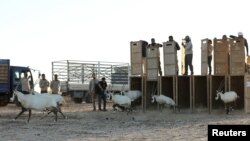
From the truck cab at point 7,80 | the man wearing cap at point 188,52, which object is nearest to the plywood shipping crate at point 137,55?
the man wearing cap at point 188,52

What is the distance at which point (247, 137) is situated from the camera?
884 centimetres

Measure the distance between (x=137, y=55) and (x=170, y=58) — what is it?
2.10m

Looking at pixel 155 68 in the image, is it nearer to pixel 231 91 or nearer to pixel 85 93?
pixel 231 91

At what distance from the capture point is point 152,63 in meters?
24.2

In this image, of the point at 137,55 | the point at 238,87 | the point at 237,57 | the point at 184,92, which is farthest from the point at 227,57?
the point at 137,55

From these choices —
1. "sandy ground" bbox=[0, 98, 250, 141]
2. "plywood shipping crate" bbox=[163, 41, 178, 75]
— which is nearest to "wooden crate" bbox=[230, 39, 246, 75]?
"plywood shipping crate" bbox=[163, 41, 178, 75]

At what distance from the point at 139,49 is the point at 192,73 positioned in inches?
118

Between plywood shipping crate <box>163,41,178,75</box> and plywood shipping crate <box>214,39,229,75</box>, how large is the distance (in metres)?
1.85

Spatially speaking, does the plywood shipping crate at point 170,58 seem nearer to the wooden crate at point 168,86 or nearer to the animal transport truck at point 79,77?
the wooden crate at point 168,86

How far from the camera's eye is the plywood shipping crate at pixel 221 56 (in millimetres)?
22125

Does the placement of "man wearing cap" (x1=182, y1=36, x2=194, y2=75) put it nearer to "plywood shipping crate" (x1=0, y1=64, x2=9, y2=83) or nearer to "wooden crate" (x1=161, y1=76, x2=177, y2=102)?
"wooden crate" (x1=161, y1=76, x2=177, y2=102)

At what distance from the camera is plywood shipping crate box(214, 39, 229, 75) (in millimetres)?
22125

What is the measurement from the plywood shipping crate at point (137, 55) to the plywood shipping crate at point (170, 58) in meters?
1.43

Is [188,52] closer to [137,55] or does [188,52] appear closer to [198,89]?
[198,89]
